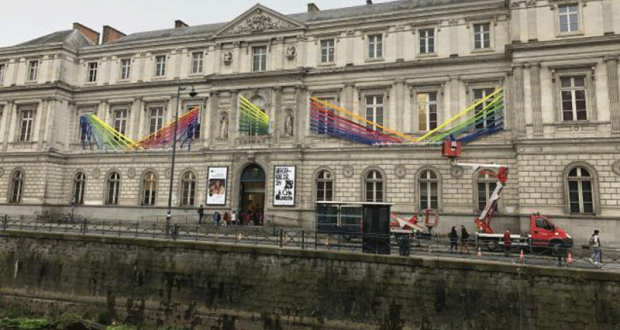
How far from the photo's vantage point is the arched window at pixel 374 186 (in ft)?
106

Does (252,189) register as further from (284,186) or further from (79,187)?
(79,187)

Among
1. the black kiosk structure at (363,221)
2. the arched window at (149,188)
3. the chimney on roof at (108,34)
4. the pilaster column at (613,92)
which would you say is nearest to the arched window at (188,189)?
the arched window at (149,188)

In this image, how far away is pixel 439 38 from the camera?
32.3 metres

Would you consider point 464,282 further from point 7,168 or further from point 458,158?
point 7,168

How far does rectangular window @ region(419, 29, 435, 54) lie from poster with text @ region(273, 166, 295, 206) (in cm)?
1351

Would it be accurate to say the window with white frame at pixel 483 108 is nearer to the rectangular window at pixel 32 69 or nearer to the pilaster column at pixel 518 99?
the pilaster column at pixel 518 99

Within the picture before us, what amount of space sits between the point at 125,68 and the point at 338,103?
21.6 m

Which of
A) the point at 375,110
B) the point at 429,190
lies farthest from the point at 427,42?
the point at 429,190

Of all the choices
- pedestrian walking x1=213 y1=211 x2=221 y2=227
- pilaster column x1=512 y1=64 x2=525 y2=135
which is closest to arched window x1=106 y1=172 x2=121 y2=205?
pedestrian walking x1=213 y1=211 x2=221 y2=227

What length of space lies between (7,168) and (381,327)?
132ft

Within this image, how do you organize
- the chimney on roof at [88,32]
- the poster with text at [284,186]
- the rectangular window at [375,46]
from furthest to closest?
the chimney on roof at [88,32], the rectangular window at [375,46], the poster with text at [284,186]

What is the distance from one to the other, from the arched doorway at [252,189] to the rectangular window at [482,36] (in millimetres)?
19028

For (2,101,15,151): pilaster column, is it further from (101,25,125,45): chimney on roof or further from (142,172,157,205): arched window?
(142,172,157,205): arched window

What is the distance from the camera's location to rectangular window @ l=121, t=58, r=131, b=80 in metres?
41.2
